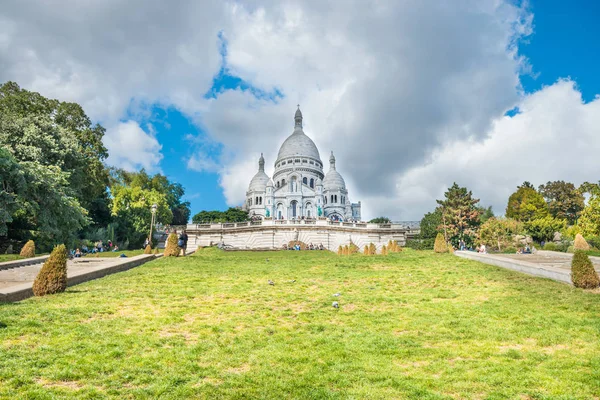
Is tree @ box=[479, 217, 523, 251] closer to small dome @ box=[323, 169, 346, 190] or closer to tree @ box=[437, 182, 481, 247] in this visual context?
tree @ box=[437, 182, 481, 247]

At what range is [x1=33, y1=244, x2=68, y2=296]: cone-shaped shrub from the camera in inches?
409

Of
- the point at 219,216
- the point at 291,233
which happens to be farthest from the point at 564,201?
the point at 219,216

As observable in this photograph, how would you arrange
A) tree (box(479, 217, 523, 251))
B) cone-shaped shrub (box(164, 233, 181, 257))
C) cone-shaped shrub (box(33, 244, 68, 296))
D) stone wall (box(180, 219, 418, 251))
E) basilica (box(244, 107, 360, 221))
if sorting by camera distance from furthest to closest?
basilica (box(244, 107, 360, 221)) < stone wall (box(180, 219, 418, 251)) < tree (box(479, 217, 523, 251)) < cone-shaped shrub (box(164, 233, 181, 257)) < cone-shaped shrub (box(33, 244, 68, 296))

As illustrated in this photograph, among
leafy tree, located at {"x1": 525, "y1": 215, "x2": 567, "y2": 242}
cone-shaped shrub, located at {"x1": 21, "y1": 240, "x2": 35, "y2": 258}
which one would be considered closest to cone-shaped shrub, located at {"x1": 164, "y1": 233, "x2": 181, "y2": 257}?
cone-shaped shrub, located at {"x1": 21, "y1": 240, "x2": 35, "y2": 258}

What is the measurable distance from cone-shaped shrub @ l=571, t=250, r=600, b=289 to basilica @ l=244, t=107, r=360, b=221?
63.8 metres

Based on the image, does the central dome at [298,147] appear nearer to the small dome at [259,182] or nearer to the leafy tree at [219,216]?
the small dome at [259,182]

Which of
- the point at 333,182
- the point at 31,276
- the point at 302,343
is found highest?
the point at 333,182

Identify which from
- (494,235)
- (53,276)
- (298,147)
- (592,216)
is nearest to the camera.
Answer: (53,276)

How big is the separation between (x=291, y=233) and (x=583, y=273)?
105ft

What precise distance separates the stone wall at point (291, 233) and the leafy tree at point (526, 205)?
1000 inches

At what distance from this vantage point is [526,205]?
5759cm

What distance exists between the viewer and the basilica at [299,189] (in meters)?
79.9

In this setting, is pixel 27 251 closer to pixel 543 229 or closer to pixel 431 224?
pixel 431 224

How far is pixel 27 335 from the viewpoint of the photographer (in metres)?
6.58
